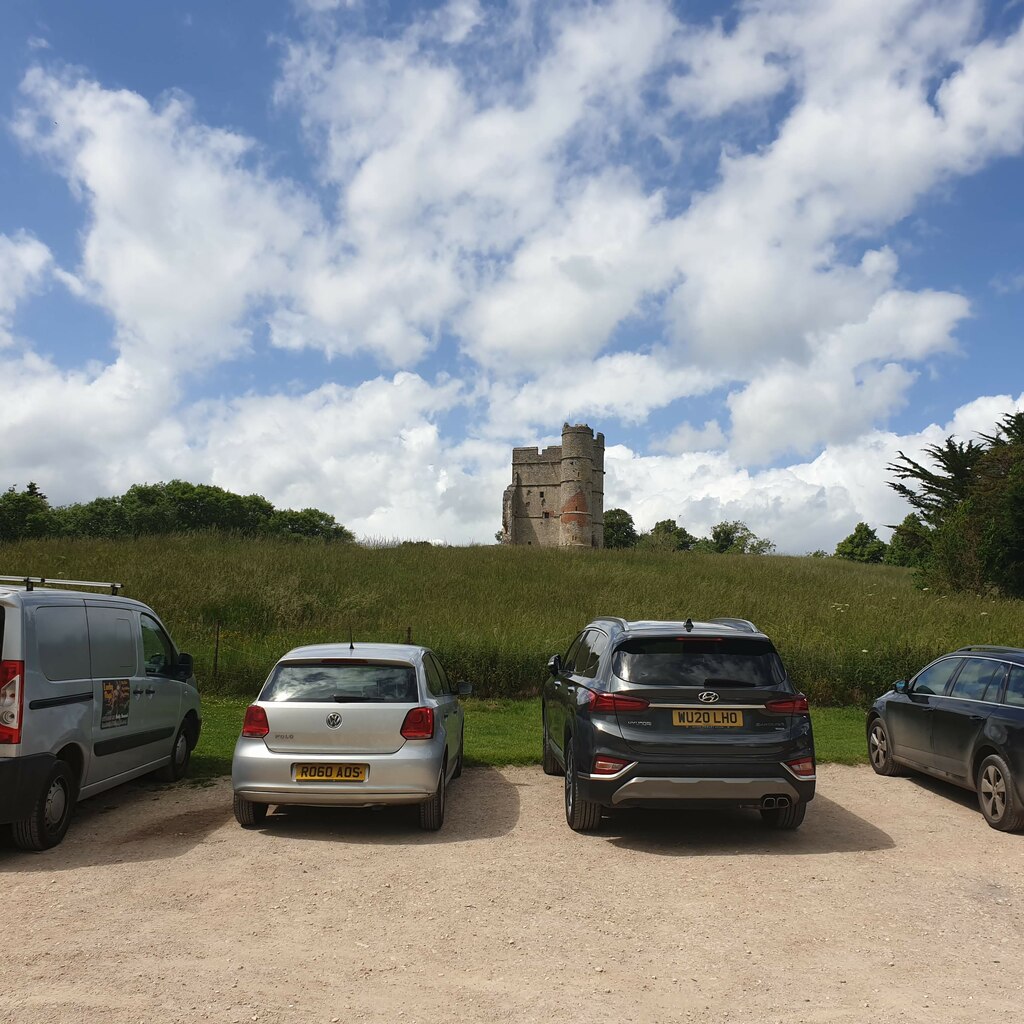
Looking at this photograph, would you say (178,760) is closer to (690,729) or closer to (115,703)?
(115,703)

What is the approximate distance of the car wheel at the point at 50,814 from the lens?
6.69 m

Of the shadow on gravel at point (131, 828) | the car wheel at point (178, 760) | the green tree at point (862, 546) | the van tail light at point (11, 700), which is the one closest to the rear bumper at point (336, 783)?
the shadow on gravel at point (131, 828)

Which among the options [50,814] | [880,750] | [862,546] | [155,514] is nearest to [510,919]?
[50,814]

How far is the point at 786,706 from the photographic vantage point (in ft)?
23.6

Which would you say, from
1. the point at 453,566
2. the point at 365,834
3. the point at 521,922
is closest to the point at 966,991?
the point at 521,922

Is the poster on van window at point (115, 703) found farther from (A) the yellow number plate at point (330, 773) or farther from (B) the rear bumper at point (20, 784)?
(A) the yellow number plate at point (330, 773)

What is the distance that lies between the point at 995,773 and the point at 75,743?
8.21m

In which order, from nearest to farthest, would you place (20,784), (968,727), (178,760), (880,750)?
1. (20,784)
2. (968,727)
3. (178,760)
4. (880,750)

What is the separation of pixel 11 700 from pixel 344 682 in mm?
2564

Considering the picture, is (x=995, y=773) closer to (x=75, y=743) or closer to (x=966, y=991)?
(x=966, y=991)

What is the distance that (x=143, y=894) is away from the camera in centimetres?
580

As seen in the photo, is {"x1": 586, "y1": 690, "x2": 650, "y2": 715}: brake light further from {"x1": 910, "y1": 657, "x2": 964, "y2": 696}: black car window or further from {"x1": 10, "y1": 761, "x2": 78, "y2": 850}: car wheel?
{"x1": 10, "y1": 761, "x2": 78, "y2": 850}: car wheel

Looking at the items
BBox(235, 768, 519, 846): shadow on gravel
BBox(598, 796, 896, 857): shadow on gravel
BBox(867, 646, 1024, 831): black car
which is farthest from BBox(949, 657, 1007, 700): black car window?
BBox(235, 768, 519, 846): shadow on gravel

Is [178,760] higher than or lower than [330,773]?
lower
